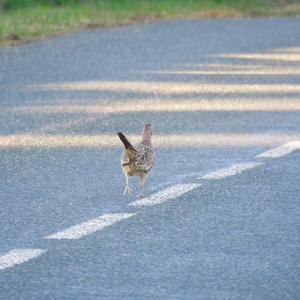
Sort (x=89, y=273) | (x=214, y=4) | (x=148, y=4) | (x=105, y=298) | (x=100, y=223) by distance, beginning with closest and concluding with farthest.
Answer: (x=105, y=298) < (x=89, y=273) < (x=100, y=223) < (x=148, y=4) < (x=214, y=4)

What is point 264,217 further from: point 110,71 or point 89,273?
point 110,71

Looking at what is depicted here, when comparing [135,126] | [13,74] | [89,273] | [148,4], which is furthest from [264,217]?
[148,4]

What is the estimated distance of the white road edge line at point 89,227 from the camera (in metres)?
7.46

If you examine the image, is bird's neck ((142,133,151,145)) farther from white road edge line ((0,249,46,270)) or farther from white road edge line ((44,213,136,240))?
white road edge line ((0,249,46,270))

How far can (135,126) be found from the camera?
12.0 m

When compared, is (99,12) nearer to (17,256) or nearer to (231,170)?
(231,170)

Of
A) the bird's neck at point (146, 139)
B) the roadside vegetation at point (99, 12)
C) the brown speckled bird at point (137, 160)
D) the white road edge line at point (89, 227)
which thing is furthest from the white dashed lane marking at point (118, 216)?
the roadside vegetation at point (99, 12)

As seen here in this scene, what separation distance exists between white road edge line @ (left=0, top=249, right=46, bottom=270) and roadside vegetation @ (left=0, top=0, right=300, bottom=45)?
11702 mm

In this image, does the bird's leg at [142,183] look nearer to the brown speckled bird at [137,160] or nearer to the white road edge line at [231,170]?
the brown speckled bird at [137,160]

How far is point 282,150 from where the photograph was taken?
10.7 meters

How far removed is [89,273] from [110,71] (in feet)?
32.0

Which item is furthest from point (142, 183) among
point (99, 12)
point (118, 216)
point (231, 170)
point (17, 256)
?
point (99, 12)

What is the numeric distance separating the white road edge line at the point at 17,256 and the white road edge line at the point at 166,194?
1435 mm

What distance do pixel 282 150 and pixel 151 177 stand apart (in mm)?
1558
